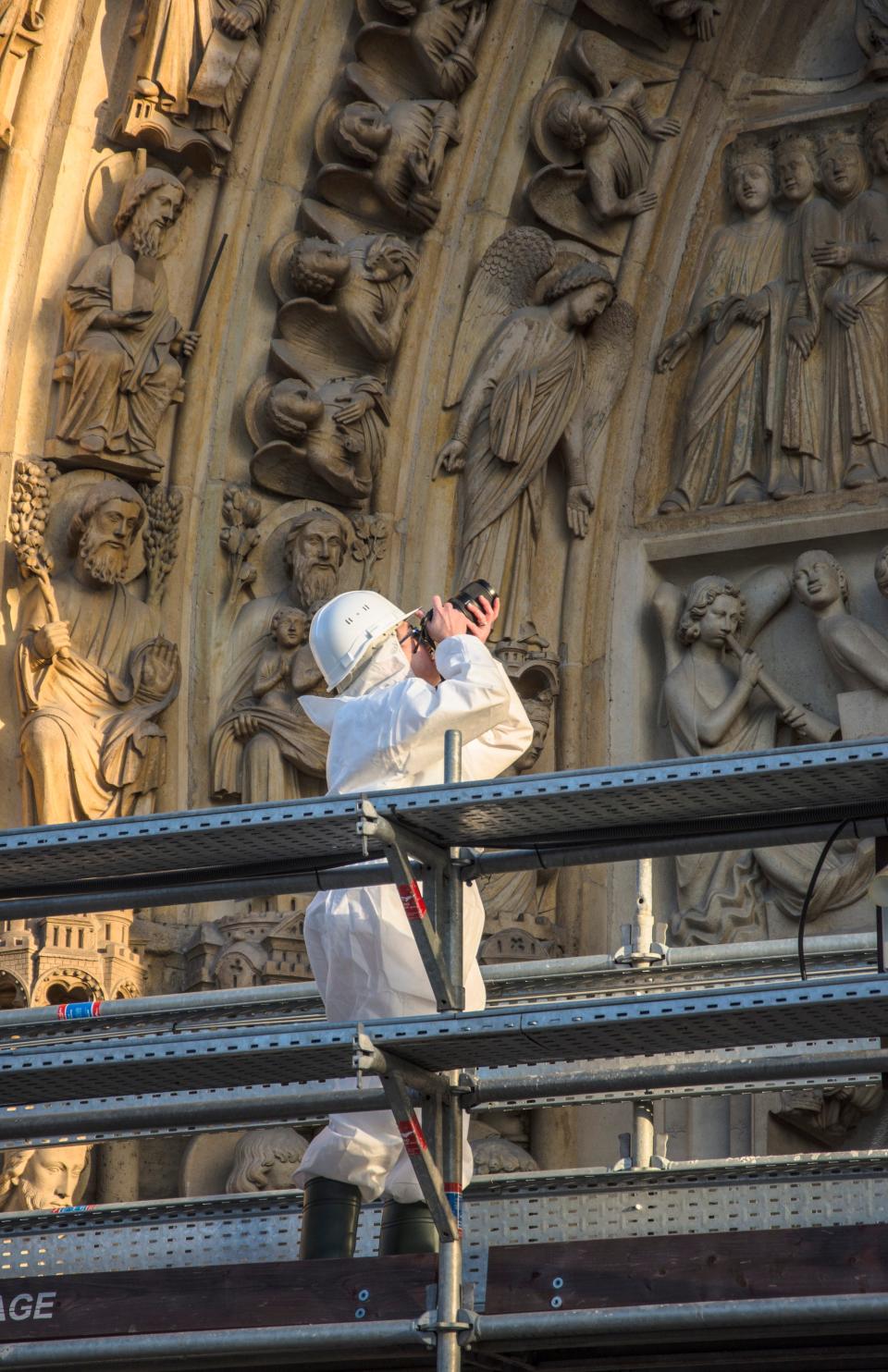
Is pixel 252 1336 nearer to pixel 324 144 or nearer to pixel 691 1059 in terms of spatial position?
pixel 691 1059

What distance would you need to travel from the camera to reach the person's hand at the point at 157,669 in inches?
364

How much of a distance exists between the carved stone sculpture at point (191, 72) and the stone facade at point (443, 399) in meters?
0.01

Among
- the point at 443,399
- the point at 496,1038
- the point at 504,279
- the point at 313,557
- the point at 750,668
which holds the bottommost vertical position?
the point at 496,1038

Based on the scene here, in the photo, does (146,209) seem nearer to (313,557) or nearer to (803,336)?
(313,557)

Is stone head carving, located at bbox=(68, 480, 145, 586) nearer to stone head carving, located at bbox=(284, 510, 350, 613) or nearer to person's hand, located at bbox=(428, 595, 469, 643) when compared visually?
stone head carving, located at bbox=(284, 510, 350, 613)

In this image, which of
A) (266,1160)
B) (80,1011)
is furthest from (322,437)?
(80,1011)

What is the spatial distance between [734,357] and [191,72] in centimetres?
244

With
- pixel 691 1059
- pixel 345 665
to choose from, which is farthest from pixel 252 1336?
pixel 691 1059

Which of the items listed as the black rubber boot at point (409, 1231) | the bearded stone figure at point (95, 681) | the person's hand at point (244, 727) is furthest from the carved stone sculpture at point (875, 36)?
the black rubber boot at point (409, 1231)

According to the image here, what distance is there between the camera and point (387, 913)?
5.93m

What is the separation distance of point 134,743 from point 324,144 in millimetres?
2433

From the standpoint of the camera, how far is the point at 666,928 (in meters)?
9.62

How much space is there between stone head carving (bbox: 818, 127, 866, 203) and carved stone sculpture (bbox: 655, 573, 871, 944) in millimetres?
1577

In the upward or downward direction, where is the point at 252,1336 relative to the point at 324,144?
downward
